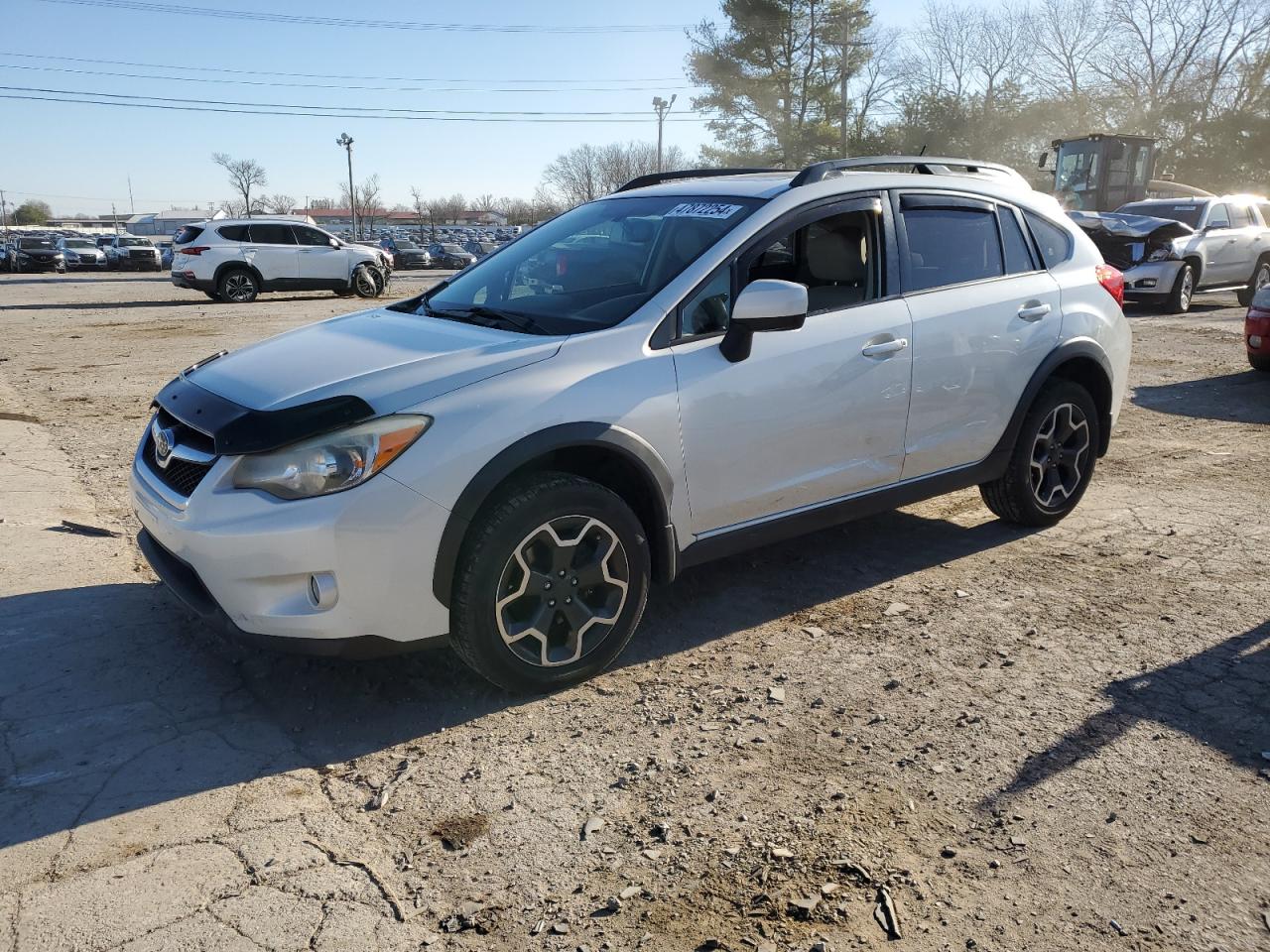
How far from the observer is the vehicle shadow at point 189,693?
2.99m

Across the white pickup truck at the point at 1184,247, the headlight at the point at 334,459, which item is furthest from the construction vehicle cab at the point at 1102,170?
the headlight at the point at 334,459

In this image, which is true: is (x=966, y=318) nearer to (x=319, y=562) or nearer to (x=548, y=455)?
(x=548, y=455)

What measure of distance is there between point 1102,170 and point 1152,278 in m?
10.1

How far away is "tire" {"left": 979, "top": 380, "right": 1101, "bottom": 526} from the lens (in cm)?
504

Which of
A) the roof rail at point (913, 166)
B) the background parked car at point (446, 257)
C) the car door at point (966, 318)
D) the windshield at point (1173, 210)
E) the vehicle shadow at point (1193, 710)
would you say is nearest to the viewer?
the vehicle shadow at point (1193, 710)

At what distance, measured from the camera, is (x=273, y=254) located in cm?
2127

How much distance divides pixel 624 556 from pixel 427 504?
2.56ft

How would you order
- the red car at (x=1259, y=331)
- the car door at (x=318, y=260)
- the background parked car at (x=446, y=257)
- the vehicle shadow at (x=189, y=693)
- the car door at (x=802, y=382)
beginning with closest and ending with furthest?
the vehicle shadow at (x=189, y=693)
the car door at (x=802, y=382)
the red car at (x=1259, y=331)
the car door at (x=318, y=260)
the background parked car at (x=446, y=257)

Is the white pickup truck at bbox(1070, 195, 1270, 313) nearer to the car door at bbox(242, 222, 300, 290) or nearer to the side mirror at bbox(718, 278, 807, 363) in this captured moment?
the side mirror at bbox(718, 278, 807, 363)

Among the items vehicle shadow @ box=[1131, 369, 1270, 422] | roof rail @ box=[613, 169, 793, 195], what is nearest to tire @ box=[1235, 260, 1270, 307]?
vehicle shadow @ box=[1131, 369, 1270, 422]

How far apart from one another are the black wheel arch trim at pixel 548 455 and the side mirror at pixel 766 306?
59cm

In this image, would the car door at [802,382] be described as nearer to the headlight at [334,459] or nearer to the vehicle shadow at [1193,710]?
the headlight at [334,459]

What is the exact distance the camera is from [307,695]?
3.56m

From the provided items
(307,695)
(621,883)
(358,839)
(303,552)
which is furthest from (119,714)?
(621,883)
